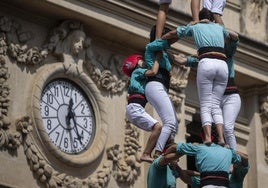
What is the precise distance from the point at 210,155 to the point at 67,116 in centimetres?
547

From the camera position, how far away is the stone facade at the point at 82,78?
17953 mm

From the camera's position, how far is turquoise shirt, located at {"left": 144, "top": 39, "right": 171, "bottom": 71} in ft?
45.9

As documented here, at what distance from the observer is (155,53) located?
46.1ft

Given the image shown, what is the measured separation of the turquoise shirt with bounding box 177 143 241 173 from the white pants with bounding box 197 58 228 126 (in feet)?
0.90

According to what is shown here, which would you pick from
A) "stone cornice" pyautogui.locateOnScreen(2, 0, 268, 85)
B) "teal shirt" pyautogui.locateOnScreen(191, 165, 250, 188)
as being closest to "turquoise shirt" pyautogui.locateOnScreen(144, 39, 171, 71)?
"teal shirt" pyautogui.locateOnScreen(191, 165, 250, 188)

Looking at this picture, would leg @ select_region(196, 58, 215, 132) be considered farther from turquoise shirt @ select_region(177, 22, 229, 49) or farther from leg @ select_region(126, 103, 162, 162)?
leg @ select_region(126, 103, 162, 162)

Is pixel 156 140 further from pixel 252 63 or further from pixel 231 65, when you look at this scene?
pixel 252 63

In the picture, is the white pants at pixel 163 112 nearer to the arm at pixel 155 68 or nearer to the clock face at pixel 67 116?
the arm at pixel 155 68

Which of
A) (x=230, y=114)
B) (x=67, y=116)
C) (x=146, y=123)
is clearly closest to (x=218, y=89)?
(x=230, y=114)

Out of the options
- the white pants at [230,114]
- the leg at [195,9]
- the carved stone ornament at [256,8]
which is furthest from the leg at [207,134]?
the carved stone ornament at [256,8]

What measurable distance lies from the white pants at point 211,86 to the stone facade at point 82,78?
4.50 m

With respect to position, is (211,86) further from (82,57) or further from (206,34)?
(82,57)

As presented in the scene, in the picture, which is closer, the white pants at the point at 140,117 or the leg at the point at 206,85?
the leg at the point at 206,85

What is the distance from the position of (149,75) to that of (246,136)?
730 centimetres
